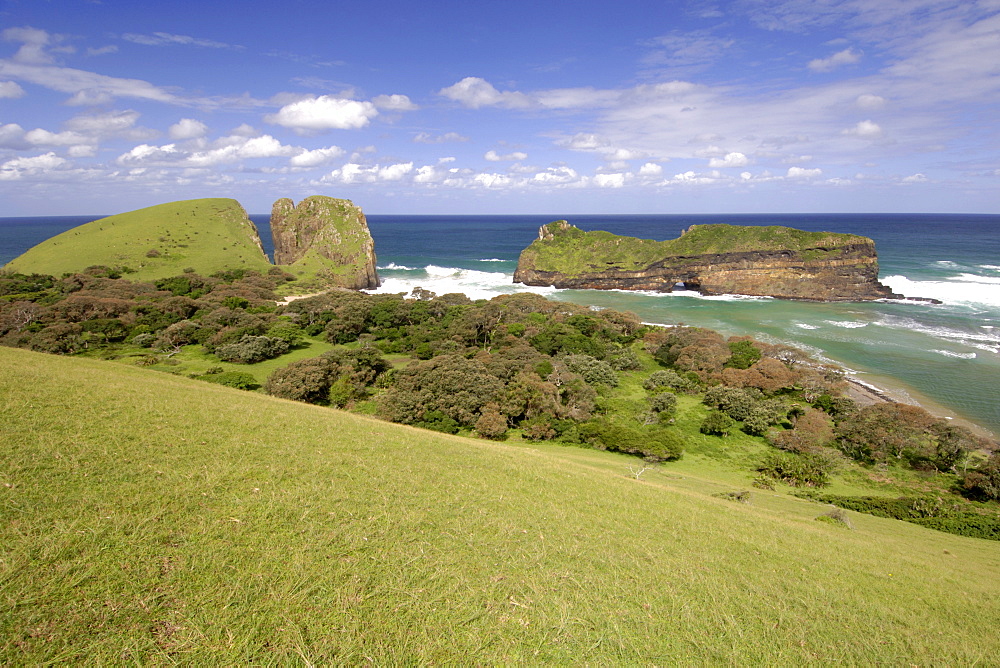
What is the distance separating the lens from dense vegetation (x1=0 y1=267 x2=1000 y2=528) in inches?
885

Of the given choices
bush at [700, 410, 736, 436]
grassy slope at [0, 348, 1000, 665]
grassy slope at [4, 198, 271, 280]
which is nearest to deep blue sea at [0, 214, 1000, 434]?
bush at [700, 410, 736, 436]

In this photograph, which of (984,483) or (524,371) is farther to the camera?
(524,371)

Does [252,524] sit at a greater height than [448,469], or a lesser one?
greater

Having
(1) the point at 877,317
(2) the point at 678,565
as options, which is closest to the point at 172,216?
(2) the point at 678,565

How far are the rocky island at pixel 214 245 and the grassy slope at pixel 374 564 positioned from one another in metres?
57.7

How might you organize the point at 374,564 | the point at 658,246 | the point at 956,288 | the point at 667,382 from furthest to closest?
1. the point at 658,246
2. the point at 956,288
3. the point at 667,382
4. the point at 374,564

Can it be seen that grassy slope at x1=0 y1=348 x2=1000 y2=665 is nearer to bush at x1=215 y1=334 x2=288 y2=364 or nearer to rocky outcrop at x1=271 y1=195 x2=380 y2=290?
bush at x1=215 y1=334 x2=288 y2=364

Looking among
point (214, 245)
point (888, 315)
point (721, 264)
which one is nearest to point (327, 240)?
point (214, 245)

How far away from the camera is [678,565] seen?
8727mm

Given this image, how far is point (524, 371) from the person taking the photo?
96.6 feet

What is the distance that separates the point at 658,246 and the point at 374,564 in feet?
255

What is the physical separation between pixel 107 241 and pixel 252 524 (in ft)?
267

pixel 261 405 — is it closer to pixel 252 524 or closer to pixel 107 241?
pixel 252 524

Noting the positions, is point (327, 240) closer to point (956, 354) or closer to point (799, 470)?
point (799, 470)
